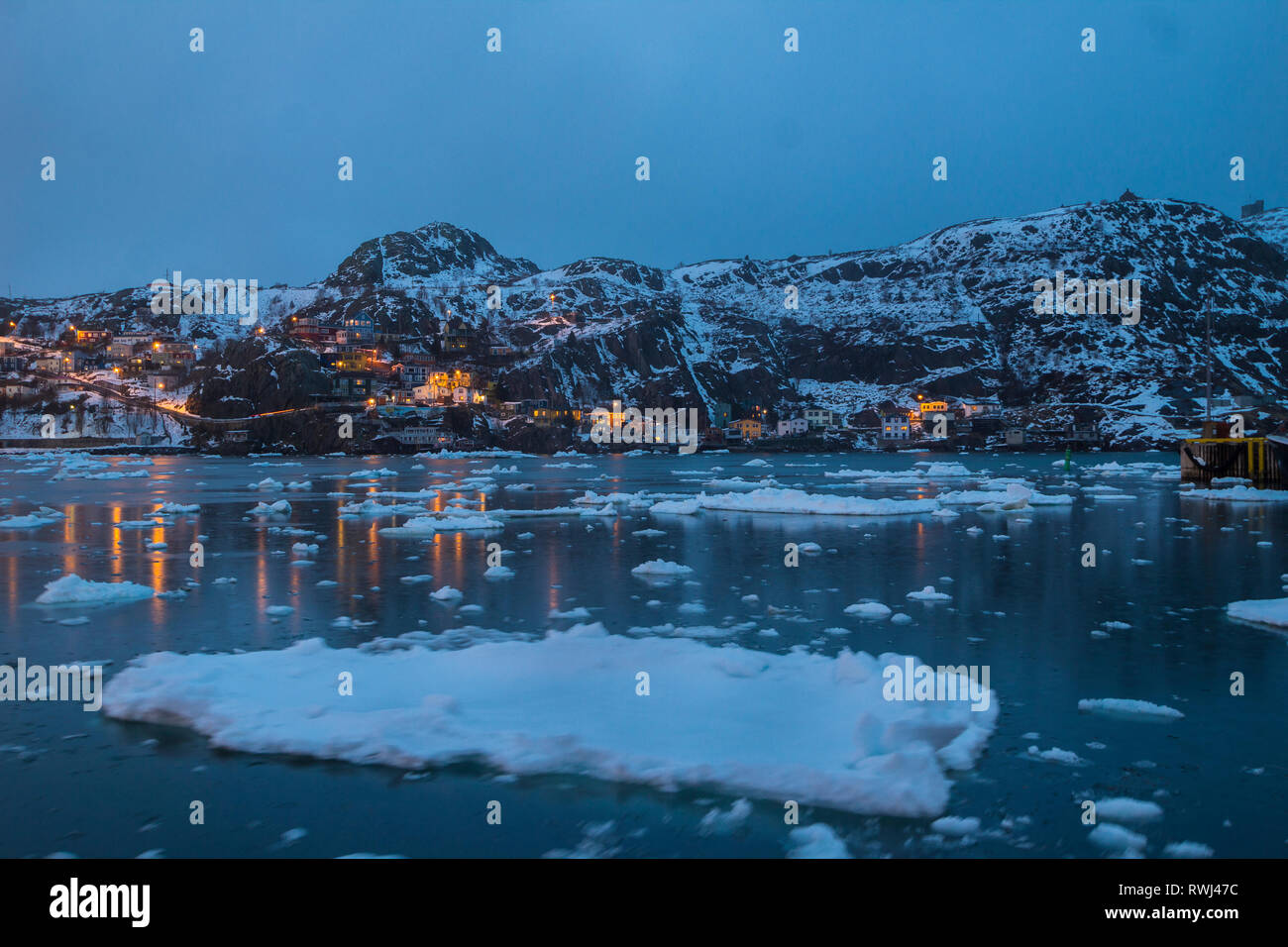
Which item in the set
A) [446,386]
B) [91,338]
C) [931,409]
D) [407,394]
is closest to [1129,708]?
[446,386]

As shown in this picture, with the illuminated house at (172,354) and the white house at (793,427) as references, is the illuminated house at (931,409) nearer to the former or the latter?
the white house at (793,427)

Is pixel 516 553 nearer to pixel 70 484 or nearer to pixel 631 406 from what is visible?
pixel 70 484

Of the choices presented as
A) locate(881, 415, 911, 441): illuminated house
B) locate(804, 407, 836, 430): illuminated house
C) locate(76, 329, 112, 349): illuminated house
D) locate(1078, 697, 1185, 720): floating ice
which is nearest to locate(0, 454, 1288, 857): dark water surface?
locate(1078, 697, 1185, 720): floating ice

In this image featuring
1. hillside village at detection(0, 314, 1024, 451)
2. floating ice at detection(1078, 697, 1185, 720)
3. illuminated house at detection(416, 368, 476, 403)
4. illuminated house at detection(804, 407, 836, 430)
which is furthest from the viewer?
illuminated house at detection(804, 407, 836, 430)

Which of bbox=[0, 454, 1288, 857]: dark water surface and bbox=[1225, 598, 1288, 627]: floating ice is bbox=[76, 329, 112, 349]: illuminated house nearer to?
bbox=[0, 454, 1288, 857]: dark water surface

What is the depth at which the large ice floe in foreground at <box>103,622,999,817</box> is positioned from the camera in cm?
659

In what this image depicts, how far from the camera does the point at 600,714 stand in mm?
7914

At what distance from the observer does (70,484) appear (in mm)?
54094

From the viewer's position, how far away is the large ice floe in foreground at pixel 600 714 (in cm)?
659

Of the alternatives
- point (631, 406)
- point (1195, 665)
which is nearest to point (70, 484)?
point (1195, 665)

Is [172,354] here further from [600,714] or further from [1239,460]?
[600,714]

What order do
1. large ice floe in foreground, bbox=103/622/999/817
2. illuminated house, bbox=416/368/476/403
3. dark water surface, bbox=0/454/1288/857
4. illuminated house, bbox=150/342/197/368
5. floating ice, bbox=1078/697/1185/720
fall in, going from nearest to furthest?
dark water surface, bbox=0/454/1288/857 → large ice floe in foreground, bbox=103/622/999/817 → floating ice, bbox=1078/697/1185/720 → illuminated house, bbox=416/368/476/403 → illuminated house, bbox=150/342/197/368

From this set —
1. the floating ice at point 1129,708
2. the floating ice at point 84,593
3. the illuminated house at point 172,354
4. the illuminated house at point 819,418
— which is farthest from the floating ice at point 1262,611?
the illuminated house at point 172,354

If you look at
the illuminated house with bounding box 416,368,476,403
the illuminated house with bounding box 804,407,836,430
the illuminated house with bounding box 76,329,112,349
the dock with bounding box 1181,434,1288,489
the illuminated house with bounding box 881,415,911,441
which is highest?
the illuminated house with bounding box 76,329,112,349
